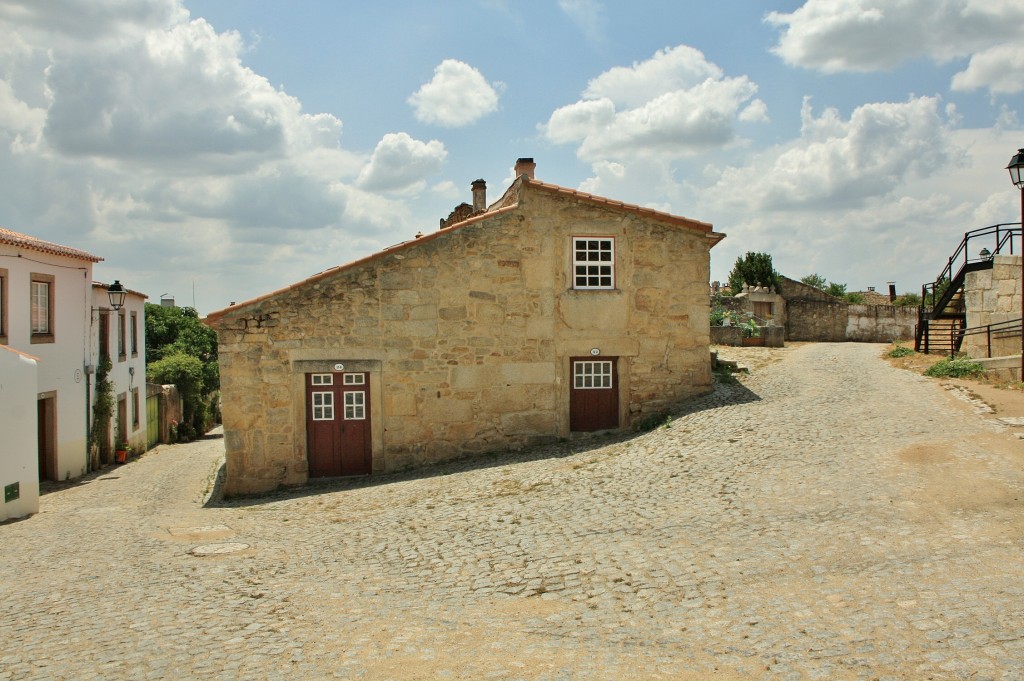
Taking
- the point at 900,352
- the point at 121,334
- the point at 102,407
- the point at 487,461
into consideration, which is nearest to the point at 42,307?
the point at 102,407

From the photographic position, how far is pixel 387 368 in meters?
14.9

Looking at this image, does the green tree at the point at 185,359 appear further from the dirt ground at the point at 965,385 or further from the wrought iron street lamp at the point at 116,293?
the dirt ground at the point at 965,385

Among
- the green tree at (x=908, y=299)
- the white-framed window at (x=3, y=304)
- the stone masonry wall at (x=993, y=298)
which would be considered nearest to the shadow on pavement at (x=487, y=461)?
the white-framed window at (x=3, y=304)

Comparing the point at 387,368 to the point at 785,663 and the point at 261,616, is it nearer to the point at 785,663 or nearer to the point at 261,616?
the point at 261,616

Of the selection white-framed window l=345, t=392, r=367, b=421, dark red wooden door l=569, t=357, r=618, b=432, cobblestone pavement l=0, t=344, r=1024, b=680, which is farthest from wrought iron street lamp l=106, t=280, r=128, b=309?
dark red wooden door l=569, t=357, r=618, b=432

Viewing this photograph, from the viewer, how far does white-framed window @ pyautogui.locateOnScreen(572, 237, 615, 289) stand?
15.6 metres

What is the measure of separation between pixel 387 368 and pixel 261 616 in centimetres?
796

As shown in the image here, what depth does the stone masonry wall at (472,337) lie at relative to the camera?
14.5 metres

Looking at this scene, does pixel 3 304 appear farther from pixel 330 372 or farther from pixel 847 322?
pixel 847 322

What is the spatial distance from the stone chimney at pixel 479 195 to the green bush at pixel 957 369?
13410 millimetres

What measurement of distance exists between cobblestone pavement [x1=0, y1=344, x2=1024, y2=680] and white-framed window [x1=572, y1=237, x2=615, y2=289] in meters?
3.93

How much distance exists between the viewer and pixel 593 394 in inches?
619

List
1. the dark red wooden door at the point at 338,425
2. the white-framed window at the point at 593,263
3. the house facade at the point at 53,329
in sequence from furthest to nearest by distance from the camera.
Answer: the house facade at the point at 53,329
the white-framed window at the point at 593,263
the dark red wooden door at the point at 338,425

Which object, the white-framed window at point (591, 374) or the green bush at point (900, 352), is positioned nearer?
the white-framed window at point (591, 374)
